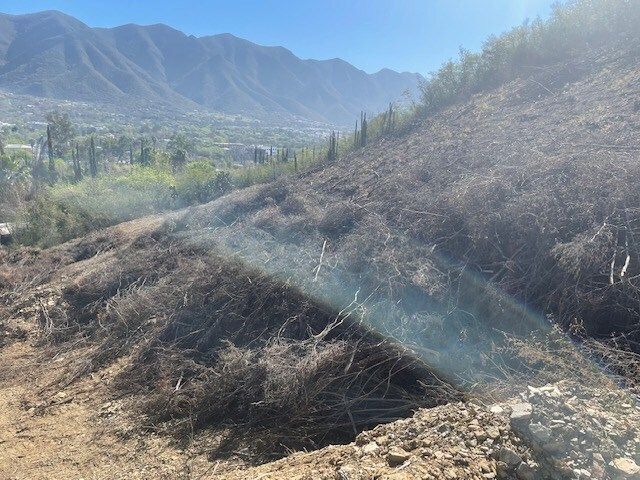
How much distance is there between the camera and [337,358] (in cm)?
455

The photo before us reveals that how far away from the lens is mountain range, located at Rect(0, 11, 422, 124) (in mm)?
110312

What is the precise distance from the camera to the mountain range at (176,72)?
110 meters

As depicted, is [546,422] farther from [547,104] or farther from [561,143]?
[547,104]

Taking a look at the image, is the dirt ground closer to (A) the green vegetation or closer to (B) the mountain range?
(A) the green vegetation

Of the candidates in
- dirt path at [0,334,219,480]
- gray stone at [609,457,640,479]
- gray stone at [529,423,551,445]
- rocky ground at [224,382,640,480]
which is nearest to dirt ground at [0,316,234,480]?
dirt path at [0,334,219,480]

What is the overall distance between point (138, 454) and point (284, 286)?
2.52m

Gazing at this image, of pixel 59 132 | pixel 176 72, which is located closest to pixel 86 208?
pixel 59 132

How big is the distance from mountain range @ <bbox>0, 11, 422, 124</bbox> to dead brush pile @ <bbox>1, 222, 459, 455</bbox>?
9485 centimetres

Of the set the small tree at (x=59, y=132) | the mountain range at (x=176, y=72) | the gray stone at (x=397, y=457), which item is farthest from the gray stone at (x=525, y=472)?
the mountain range at (x=176, y=72)

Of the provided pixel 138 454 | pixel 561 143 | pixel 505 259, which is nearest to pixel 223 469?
pixel 138 454

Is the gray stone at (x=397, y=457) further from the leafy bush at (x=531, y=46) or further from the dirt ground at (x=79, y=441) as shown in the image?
the leafy bush at (x=531, y=46)

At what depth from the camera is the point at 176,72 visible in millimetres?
149500

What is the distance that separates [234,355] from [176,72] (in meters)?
163

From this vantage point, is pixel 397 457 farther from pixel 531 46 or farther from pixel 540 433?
pixel 531 46
